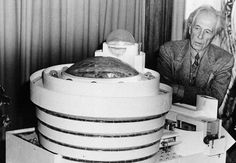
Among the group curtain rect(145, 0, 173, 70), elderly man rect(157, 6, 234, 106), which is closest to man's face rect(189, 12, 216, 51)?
elderly man rect(157, 6, 234, 106)

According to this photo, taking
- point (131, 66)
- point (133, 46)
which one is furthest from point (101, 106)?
point (133, 46)

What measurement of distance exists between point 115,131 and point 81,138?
17 cm

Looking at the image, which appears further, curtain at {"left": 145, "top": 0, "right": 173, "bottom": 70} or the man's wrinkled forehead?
curtain at {"left": 145, "top": 0, "right": 173, "bottom": 70}

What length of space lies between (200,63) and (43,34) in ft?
4.01

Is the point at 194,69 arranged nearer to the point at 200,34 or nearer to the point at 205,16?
the point at 200,34

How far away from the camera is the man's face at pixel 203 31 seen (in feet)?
10.9

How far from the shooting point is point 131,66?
2514 millimetres

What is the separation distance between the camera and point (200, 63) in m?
3.39

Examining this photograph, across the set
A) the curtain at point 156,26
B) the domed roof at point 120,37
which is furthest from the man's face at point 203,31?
the domed roof at point 120,37

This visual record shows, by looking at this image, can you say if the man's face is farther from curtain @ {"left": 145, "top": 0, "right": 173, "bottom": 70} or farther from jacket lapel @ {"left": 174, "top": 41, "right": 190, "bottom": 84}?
curtain @ {"left": 145, "top": 0, "right": 173, "bottom": 70}

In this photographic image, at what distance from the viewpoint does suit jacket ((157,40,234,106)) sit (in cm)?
335

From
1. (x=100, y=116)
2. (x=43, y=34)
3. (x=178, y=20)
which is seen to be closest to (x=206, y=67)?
(x=178, y=20)

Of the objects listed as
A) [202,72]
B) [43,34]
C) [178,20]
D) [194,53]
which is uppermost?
[178,20]

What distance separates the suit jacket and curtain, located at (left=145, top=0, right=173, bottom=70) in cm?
31
